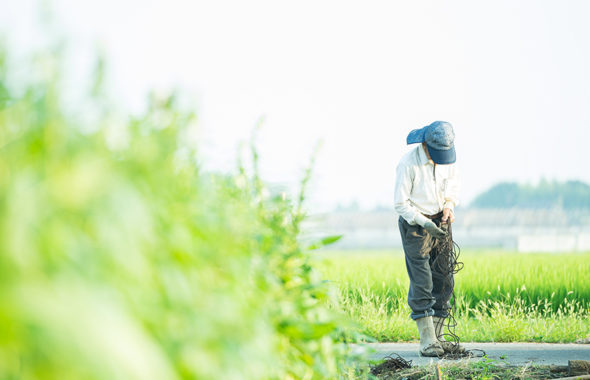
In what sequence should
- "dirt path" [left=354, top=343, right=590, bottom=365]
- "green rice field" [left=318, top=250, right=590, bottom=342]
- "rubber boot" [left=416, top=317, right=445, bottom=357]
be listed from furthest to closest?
"green rice field" [left=318, top=250, right=590, bottom=342]
"rubber boot" [left=416, top=317, right=445, bottom=357]
"dirt path" [left=354, top=343, right=590, bottom=365]

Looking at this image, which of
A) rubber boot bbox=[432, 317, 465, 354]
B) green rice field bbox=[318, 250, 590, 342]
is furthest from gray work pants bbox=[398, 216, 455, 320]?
green rice field bbox=[318, 250, 590, 342]

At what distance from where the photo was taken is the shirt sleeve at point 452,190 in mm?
5332

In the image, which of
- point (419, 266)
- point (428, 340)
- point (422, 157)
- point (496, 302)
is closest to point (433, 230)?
point (419, 266)

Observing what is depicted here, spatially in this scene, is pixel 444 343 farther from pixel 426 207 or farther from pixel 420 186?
pixel 420 186

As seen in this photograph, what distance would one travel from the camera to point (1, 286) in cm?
56

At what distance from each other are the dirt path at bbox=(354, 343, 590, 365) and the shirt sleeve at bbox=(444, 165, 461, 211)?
1.24 m

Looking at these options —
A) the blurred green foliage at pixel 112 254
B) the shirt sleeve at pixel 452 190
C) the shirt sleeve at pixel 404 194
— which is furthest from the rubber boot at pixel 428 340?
the blurred green foliage at pixel 112 254

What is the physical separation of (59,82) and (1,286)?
0.27 metres

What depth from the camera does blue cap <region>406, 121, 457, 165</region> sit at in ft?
16.5

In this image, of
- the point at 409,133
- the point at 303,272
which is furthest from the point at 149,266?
the point at 409,133

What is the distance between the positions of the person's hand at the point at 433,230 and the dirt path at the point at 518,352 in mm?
993

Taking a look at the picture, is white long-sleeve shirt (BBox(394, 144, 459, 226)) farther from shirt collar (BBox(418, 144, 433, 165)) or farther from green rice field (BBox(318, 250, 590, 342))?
green rice field (BBox(318, 250, 590, 342))

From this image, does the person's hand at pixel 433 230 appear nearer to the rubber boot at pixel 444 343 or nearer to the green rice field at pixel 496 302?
the rubber boot at pixel 444 343

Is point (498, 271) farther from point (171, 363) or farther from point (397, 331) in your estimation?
point (171, 363)
